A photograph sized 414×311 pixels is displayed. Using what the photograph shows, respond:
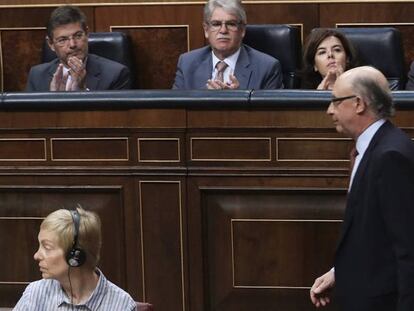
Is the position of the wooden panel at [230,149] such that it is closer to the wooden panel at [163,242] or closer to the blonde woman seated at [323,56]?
the wooden panel at [163,242]

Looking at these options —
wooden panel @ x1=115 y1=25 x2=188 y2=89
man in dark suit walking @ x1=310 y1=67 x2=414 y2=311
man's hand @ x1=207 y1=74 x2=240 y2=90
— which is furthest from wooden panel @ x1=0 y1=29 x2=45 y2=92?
man in dark suit walking @ x1=310 y1=67 x2=414 y2=311

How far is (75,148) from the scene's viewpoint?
4.70 meters

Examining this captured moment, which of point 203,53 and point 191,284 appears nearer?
point 191,284

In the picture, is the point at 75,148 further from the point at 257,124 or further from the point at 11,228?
the point at 257,124

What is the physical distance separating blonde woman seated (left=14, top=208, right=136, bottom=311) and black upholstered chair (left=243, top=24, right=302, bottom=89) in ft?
8.33

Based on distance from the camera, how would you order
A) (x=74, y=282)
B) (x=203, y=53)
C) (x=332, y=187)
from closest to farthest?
(x=74, y=282)
(x=332, y=187)
(x=203, y=53)

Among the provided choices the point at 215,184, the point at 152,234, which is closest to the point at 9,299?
the point at 152,234

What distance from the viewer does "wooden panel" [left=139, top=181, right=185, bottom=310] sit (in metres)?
4.64

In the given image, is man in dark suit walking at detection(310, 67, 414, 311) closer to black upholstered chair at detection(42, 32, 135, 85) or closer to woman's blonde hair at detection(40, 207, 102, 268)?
woman's blonde hair at detection(40, 207, 102, 268)

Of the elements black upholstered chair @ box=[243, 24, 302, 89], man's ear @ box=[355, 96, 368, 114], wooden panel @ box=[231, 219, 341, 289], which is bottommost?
wooden panel @ box=[231, 219, 341, 289]

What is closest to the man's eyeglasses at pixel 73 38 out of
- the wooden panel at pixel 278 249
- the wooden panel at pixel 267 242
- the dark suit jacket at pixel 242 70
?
the dark suit jacket at pixel 242 70

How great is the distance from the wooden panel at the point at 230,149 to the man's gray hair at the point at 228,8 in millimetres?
1235

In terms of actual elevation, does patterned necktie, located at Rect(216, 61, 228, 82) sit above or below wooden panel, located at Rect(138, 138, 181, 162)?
above

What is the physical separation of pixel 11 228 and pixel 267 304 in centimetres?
111
